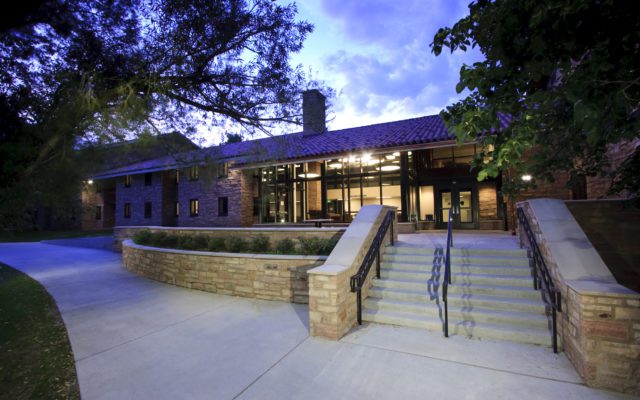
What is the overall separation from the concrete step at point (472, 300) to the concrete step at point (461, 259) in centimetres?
108

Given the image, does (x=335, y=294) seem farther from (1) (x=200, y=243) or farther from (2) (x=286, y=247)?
(1) (x=200, y=243)

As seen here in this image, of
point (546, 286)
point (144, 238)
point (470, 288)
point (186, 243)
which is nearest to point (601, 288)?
point (546, 286)

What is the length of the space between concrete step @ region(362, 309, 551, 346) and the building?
608 centimetres

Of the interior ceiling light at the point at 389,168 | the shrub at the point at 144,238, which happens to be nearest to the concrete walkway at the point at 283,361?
the shrub at the point at 144,238

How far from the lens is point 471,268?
5980 mm

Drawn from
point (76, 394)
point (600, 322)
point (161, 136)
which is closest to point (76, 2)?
point (161, 136)

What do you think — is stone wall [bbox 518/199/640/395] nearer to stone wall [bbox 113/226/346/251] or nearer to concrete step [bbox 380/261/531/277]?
concrete step [bbox 380/261/531/277]

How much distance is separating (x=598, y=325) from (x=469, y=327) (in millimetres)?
1645

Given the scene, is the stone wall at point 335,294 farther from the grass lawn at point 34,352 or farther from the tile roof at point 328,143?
the tile roof at point 328,143

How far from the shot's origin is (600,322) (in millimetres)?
3203

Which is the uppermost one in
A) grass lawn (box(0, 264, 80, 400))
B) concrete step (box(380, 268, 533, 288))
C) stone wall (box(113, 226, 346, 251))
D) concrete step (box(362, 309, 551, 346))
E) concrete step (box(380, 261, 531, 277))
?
stone wall (box(113, 226, 346, 251))

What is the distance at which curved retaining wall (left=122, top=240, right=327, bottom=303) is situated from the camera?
6625 millimetres

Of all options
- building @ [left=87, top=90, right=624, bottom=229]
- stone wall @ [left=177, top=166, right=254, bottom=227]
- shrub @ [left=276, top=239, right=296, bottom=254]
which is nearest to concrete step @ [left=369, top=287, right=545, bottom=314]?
shrub @ [left=276, top=239, right=296, bottom=254]

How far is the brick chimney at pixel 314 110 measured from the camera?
6.89 meters
